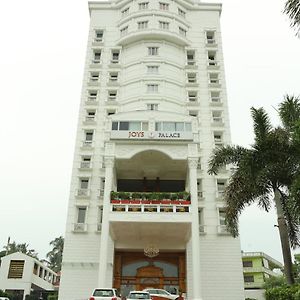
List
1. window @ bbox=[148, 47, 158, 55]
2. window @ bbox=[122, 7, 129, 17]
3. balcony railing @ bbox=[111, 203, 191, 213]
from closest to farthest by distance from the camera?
balcony railing @ bbox=[111, 203, 191, 213] → window @ bbox=[148, 47, 158, 55] → window @ bbox=[122, 7, 129, 17]

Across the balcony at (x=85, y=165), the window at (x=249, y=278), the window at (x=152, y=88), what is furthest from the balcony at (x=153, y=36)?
the window at (x=249, y=278)

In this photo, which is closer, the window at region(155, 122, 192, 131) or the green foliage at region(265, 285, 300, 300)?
the green foliage at region(265, 285, 300, 300)

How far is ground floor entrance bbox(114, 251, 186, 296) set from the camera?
3272 centimetres

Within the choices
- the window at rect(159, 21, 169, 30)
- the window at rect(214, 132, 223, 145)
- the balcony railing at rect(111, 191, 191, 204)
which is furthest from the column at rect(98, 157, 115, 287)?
the window at rect(159, 21, 169, 30)

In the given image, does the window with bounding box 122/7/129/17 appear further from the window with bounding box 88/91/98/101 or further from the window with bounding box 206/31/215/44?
the window with bounding box 88/91/98/101

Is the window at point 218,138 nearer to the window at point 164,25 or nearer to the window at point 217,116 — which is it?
the window at point 217,116

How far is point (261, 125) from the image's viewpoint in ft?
74.5

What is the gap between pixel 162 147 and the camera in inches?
1260

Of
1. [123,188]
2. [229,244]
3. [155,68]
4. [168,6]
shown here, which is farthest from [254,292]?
[168,6]

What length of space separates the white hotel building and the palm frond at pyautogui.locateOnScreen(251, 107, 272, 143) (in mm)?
8862

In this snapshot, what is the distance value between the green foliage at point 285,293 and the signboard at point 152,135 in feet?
52.7

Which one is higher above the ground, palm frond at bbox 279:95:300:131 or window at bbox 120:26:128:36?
window at bbox 120:26:128:36

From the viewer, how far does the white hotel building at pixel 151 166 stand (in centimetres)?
2998

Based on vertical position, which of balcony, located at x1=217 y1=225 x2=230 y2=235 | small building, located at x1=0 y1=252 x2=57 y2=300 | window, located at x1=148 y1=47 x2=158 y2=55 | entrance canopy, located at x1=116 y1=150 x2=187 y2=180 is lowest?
small building, located at x1=0 y1=252 x2=57 y2=300
